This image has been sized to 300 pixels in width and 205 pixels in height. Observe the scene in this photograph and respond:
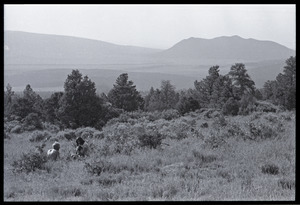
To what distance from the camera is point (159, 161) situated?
7656 mm

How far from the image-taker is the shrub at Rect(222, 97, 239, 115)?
10.7m

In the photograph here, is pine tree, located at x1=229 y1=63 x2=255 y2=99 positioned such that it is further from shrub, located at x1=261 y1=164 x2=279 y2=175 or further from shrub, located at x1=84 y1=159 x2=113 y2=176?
shrub, located at x1=84 y1=159 x2=113 y2=176

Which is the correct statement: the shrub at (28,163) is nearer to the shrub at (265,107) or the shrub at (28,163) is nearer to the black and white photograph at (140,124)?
the black and white photograph at (140,124)

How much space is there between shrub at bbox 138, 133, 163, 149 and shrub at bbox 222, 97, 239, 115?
2490 mm

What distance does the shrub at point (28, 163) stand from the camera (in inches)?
292

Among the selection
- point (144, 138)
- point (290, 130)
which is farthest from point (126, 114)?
point (290, 130)

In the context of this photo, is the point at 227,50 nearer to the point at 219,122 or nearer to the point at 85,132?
the point at 219,122

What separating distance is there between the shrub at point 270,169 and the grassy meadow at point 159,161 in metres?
0.01

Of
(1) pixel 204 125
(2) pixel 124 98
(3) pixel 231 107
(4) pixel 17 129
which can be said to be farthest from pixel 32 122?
(3) pixel 231 107

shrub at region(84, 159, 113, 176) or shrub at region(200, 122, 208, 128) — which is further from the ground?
shrub at region(200, 122, 208, 128)

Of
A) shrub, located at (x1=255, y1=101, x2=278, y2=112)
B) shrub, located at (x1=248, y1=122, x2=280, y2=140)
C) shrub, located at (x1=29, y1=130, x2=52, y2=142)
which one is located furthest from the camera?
shrub, located at (x1=255, y1=101, x2=278, y2=112)

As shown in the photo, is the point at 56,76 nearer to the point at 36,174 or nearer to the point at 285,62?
the point at 36,174

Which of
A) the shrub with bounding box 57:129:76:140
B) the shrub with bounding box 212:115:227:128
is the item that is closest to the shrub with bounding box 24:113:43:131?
the shrub with bounding box 57:129:76:140

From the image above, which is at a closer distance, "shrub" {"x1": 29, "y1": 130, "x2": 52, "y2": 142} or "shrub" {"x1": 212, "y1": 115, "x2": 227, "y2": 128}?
"shrub" {"x1": 29, "y1": 130, "x2": 52, "y2": 142}
